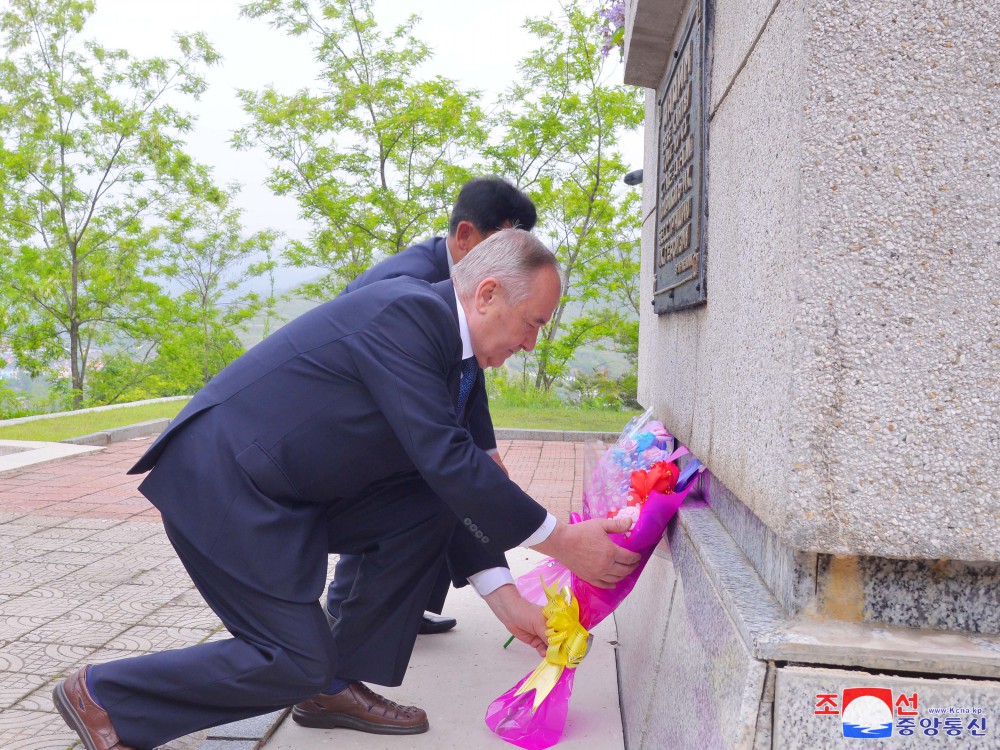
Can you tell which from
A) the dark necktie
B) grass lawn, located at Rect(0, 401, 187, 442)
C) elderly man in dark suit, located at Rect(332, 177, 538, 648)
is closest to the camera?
the dark necktie

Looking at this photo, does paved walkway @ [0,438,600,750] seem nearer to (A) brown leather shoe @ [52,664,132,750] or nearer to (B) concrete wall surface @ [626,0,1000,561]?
(A) brown leather shoe @ [52,664,132,750]

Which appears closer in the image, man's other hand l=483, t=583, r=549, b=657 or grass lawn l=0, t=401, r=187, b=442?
man's other hand l=483, t=583, r=549, b=657

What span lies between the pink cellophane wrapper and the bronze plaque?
2.01ft

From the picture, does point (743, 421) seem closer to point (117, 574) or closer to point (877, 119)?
point (877, 119)

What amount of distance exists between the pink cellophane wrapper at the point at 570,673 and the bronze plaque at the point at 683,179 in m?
0.61

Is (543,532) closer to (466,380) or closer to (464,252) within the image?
(466,380)

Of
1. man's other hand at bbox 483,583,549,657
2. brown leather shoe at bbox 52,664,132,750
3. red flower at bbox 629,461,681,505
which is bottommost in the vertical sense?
brown leather shoe at bbox 52,664,132,750

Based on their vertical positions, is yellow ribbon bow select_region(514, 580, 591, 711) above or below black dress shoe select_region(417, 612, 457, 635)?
above

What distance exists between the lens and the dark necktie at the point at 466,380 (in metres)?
2.47

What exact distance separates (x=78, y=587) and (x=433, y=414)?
110 inches

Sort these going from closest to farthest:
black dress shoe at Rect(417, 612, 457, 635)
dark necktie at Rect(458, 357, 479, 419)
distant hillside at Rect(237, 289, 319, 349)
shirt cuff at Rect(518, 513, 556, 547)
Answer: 1. shirt cuff at Rect(518, 513, 556, 547)
2. dark necktie at Rect(458, 357, 479, 419)
3. black dress shoe at Rect(417, 612, 457, 635)
4. distant hillside at Rect(237, 289, 319, 349)

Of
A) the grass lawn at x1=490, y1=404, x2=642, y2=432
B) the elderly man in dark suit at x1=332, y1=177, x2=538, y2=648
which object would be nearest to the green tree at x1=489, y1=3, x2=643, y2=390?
the grass lawn at x1=490, y1=404, x2=642, y2=432

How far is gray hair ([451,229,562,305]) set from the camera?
2.28 metres

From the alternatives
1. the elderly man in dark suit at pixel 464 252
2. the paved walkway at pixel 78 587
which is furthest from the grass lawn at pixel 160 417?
the elderly man in dark suit at pixel 464 252
